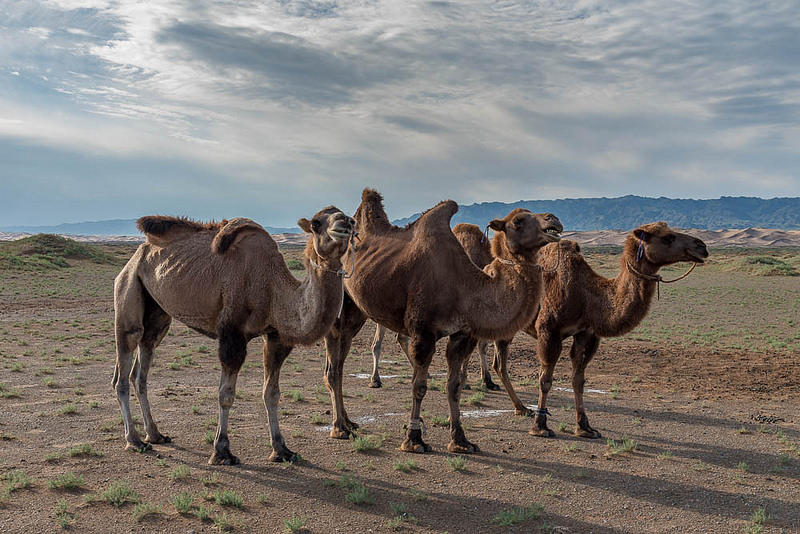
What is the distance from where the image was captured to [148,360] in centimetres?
747

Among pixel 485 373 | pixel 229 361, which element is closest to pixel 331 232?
pixel 229 361

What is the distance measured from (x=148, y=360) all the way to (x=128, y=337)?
469 mm

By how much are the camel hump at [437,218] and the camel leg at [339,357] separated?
5.05ft

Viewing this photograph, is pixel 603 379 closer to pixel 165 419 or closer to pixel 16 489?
pixel 165 419

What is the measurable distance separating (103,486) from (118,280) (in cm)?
253

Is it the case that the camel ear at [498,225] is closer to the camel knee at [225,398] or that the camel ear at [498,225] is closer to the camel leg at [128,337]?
the camel knee at [225,398]

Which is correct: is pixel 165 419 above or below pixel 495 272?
below

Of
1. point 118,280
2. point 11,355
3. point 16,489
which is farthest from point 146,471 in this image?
point 11,355

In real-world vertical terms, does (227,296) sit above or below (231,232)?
below

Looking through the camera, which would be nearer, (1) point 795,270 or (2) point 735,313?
(2) point 735,313

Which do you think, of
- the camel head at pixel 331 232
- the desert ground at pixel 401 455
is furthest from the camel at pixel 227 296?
the desert ground at pixel 401 455

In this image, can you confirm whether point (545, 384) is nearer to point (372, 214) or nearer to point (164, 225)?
point (372, 214)

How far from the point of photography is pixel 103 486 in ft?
19.9

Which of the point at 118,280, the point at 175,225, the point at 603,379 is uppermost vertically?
the point at 175,225
